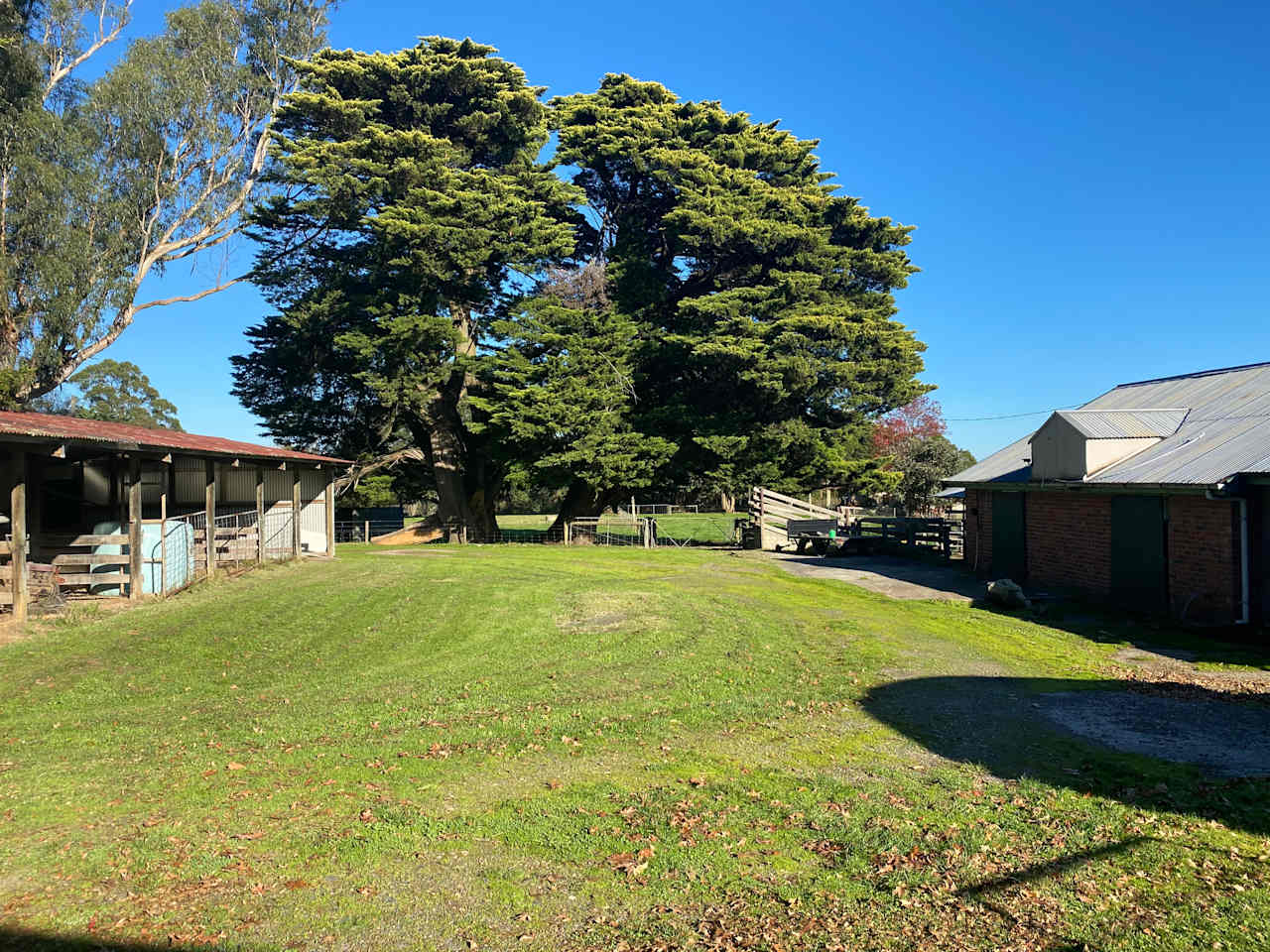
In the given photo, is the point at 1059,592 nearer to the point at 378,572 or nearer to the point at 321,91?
the point at 378,572

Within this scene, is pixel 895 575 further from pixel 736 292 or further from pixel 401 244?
pixel 401 244

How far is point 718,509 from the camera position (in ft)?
125

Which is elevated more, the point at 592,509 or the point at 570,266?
the point at 570,266

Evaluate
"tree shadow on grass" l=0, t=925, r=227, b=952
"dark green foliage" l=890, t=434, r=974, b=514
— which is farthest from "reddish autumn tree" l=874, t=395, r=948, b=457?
"tree shadow on grass" l=0, t=925, r=227, b=952

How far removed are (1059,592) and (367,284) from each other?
93.8ft

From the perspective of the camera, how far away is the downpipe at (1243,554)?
43.8ft

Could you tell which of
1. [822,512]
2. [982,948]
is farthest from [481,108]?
[982,948]

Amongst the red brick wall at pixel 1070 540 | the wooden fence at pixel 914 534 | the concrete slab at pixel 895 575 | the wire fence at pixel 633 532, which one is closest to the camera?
the red brick wall at pixel 1070 540

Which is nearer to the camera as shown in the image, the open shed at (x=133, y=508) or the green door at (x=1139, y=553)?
the open shed at (x=133, y=508)

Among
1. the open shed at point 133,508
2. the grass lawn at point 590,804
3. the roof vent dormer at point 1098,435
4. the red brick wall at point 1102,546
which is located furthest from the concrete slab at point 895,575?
the open shed at point 133,508

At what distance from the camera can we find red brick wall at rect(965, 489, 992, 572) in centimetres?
2252

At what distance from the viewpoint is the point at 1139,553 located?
1586 centimetres

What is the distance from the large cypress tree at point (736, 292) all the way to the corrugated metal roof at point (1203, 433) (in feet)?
43.3

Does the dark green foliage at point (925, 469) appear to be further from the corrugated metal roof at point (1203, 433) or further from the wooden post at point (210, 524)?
the wooden post at point (210, 524)
